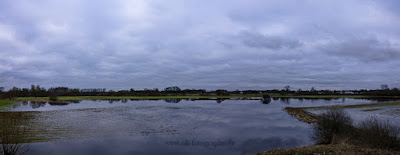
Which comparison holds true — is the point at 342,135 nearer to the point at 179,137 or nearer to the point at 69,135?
the point at 179,137

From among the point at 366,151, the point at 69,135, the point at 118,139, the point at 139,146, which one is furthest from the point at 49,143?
the point at 366,151

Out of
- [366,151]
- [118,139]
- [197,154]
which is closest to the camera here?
[366,151]

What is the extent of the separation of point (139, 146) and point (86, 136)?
711 cm

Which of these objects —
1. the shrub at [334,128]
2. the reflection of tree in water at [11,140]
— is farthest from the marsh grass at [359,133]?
the reflection of tree in water at [11,140]

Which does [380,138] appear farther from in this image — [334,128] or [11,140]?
[11,140]

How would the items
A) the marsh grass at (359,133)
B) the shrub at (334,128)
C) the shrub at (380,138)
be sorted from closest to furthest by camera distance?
1. the shrub at (380,138)
2. the marsh grass at (359,133)
3. the shrub at (334,128)

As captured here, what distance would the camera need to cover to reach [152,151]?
18297mm

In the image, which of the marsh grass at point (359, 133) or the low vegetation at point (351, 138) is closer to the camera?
the low vegetation at point (351, 138)

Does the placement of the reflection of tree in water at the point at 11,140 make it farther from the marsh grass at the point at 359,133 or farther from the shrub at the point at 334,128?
the shrub at the point at 334,128

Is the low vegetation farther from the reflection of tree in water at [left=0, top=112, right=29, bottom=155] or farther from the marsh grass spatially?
the reflection of tree in water at [left=0, top=112, right=29, bottom=155]

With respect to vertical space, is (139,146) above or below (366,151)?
below

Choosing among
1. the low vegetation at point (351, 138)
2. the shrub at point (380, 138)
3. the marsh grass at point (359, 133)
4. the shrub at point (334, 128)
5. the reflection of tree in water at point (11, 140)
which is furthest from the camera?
the shrub at point (334, 128)

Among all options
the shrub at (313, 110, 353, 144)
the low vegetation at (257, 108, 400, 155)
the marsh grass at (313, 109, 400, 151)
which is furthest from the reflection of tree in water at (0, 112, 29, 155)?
the shrub at (313, 110, 353, 144)

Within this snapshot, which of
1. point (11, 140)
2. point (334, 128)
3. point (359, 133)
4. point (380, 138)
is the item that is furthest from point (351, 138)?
Result: point (11, 140)
